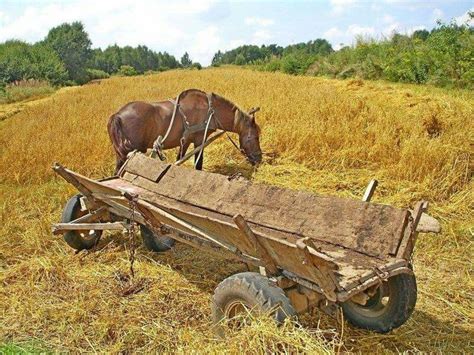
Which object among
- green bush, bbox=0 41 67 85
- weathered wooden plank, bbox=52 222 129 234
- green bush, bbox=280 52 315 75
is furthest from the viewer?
green bush, bbox=0 41 67 85

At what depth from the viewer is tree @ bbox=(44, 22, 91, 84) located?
40.3 m

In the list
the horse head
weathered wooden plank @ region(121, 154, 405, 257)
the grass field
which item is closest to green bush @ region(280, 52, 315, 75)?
the grass field

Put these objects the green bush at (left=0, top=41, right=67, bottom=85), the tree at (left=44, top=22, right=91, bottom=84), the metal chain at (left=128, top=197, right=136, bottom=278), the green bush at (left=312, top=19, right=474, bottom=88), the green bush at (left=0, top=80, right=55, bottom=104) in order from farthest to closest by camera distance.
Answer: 1. the tree at (left=44, top=22, right=91, bottom=84)
2. the green bush at (left=0, top=41, right=67, bottom=85)
3. the green bush at (left=0, top=80, right=55, bottom=104)
4. the green bush at (left=312, top=19, right=474, bottom=88)
5. the metal chain at (left=128, top=197, right=136, bottom=278)

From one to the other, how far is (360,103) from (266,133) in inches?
83.9

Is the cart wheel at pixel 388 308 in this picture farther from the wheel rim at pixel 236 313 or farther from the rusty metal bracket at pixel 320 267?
the wheel rim at pixel 236 313

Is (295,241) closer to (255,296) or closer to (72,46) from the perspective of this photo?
(255,296)

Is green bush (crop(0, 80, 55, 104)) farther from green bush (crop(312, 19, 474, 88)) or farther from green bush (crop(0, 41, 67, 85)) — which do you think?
green bush (crop(312, 19, 474, 88))

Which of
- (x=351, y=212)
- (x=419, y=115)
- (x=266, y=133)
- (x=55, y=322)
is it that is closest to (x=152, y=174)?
(x=55, y=322)

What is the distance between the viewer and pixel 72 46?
42.0 m

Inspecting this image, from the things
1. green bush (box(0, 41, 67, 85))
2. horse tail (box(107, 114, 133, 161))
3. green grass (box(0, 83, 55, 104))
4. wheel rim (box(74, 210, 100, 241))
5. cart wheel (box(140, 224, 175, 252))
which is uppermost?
green bush (box(0, 41, 67, 85))

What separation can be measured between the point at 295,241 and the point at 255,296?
0.60 meters

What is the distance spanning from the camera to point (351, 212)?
3.15 metres

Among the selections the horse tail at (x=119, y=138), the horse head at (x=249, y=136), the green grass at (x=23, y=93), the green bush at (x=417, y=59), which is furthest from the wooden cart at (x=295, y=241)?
the green grass at (x=23, y=93)

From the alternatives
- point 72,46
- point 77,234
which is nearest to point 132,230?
point 77,234
